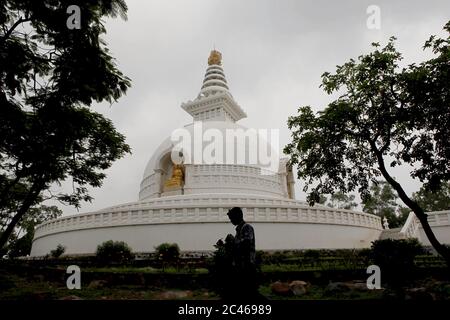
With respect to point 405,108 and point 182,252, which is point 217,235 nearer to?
point 182,252

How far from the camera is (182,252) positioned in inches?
667

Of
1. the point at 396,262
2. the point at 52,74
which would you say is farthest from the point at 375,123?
the point at 52,74

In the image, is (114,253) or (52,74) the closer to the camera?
(52,74)

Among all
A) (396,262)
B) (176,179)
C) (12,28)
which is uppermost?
(12,28)

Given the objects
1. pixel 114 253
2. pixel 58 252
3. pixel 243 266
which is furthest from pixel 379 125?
pixel 58 252

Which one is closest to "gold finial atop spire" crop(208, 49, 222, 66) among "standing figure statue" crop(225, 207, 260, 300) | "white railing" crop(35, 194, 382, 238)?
"white railing" crop(35, 194, 382, 238)

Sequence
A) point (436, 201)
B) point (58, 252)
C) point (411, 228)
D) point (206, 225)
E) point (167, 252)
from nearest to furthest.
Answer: point (167, 252) < point (206, 225) < point (58, 252) < point (411, 228) < point (436, 201)

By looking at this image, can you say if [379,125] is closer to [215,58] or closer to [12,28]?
[12,28]

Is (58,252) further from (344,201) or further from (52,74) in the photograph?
(344,201)

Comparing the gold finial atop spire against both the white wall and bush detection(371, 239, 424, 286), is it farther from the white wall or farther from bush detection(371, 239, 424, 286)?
bush detection(371, 239, 424, 286)

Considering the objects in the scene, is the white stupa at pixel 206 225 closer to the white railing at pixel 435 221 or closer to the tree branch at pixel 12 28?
the white railing at pixel 435 221

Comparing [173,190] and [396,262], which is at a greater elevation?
[173,190]

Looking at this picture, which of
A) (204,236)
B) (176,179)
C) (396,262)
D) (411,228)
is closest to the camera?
(396,262)
